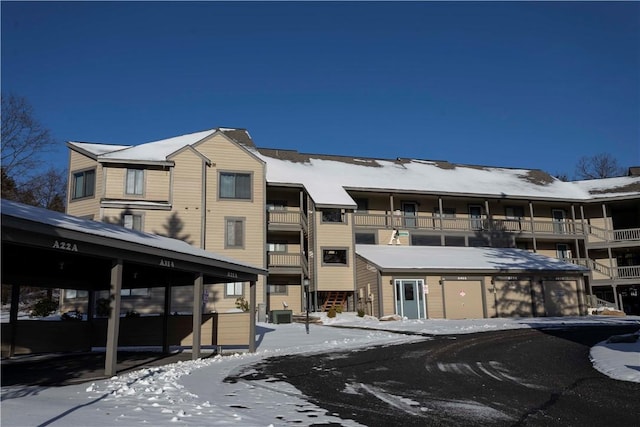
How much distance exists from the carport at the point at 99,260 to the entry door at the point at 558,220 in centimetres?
3106

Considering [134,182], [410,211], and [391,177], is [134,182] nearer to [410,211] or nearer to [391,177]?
[391,177]

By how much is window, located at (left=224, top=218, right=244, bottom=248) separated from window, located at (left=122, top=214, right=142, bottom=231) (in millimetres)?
4628

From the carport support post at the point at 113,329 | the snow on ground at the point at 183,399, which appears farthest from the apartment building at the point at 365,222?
the carport support post at the point at 113,329

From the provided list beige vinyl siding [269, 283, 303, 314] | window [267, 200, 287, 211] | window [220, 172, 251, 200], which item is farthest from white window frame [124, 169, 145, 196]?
beige vinyl siding [269, 283, 303, 314]

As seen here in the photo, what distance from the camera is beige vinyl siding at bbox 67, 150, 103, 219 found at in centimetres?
2802

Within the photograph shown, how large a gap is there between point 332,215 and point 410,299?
7.13m

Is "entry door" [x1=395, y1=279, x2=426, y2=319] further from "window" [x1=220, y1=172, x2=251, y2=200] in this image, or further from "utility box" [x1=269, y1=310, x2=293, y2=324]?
"window" [x1=220, y1=172, x2=251, y2=200]

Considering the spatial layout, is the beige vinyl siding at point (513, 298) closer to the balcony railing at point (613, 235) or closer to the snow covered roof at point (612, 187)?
the balcony railing at point (613, 235)

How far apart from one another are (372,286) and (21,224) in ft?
81.1

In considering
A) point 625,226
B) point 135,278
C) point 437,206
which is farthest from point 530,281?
point 135,278

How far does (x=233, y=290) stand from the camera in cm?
2923

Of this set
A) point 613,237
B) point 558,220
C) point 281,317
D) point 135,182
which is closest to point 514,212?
point 558,220

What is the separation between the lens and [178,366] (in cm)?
1326

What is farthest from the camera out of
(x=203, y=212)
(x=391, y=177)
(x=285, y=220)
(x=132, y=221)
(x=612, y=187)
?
(x=612, y=187)
